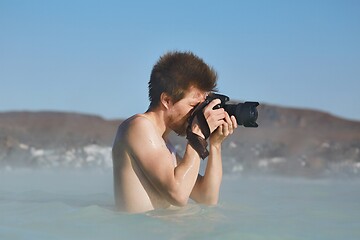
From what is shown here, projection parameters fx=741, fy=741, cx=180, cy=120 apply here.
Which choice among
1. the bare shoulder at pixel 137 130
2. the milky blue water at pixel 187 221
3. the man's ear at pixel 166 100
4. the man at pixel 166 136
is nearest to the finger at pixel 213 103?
the man at pixel 166 136

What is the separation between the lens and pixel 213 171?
16.1 ft

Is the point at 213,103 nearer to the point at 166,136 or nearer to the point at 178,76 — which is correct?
the point at 178,76

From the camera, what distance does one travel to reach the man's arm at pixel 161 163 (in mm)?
4453

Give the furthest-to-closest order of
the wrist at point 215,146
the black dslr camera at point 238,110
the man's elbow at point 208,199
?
the man's elbow at point 208,199 < the wrist at point 215,146 < the black dslr camera at point 238,110

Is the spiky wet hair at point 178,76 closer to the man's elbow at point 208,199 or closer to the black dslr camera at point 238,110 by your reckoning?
the black dslr camera at point 238,110

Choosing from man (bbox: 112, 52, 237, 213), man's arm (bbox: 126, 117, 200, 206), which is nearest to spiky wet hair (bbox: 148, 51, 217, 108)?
man (bbox: 112, 52, 237, 213)

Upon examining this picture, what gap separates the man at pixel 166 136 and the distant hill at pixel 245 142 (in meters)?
8.01

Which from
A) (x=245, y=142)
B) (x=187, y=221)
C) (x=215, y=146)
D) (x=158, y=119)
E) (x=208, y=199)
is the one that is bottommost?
(x=187, y=221)

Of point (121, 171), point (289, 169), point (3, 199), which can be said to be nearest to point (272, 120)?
point (289, 169)

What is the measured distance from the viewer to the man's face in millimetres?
4668

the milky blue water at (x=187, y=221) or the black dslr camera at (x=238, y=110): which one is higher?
the black dslr camera at (x=238, y=110)

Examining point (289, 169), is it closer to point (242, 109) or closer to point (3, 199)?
point (3, 199)

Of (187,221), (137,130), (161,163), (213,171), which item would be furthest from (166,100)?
(187,221)

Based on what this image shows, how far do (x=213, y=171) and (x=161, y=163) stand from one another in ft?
1.82
